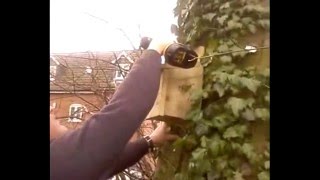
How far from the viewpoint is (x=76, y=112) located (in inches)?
113

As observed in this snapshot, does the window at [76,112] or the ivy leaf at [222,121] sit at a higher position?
the ivy leaf at [222,121]

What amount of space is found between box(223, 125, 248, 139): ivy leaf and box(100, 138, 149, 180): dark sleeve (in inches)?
15.9

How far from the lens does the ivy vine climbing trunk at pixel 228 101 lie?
155 centimetres

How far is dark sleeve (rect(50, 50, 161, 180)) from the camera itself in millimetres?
1413

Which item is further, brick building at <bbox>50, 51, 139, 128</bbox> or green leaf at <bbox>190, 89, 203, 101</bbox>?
brick building at <bbox>50, 51, 139, 128</bbox>

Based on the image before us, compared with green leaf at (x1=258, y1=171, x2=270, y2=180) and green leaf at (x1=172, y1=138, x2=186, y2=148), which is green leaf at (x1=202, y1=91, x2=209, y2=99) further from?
green leaf at (x1=258, y1=171, x2=270, y2=180)

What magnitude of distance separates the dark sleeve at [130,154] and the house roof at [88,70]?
1046 millimetres

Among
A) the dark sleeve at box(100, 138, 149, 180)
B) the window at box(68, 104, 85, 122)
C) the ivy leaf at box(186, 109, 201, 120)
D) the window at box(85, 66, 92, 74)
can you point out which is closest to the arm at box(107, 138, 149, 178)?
the dark sleeve at box(100, 138, 149, 180)

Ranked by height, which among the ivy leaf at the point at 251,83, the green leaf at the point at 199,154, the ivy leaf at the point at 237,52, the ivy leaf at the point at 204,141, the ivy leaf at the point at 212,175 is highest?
the ivy leaf at the point at 237,52

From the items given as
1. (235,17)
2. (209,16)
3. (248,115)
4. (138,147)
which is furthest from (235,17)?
(138,147)

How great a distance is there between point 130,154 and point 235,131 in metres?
0.46

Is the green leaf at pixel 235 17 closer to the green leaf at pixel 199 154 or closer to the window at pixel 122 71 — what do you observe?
the green leaf at pixel 199 154

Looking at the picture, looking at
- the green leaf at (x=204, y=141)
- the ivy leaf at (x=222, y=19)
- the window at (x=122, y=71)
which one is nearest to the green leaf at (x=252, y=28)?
the ivy leaf at (x=222, y=19)

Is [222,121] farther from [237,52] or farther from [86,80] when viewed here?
[86,80]
